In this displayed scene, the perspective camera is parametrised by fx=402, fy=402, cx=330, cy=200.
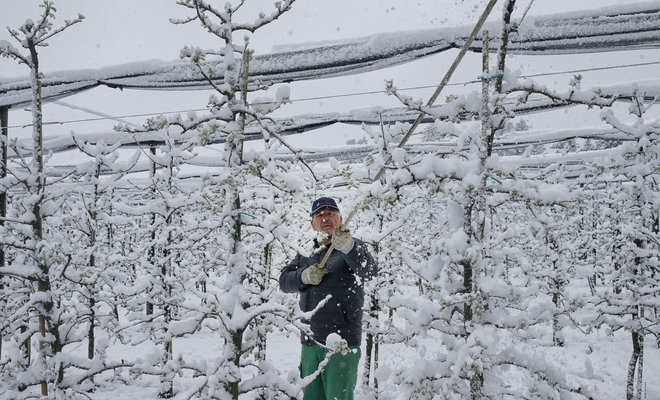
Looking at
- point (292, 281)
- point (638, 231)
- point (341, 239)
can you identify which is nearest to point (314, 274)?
point (341, 239)

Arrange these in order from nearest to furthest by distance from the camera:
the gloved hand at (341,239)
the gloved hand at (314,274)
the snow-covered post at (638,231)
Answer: the gloved hand at (341,239) → the gloved hand at (314,274) → the snow-covered post at (638,231)

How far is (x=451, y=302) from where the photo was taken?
237cm

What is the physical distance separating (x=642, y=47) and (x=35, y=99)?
5952 millimetres

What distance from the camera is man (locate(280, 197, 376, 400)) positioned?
3.60 meters

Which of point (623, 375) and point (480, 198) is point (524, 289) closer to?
point (480, 198)

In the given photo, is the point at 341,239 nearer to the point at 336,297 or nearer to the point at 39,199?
the point at 336,297

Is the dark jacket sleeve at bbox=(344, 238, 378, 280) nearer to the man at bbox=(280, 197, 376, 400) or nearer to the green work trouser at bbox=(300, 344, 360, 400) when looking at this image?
the man at bbox=(280, 197, 376, 400)

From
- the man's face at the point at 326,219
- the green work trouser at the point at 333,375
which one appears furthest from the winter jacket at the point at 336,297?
the man's face at the point at 326,219

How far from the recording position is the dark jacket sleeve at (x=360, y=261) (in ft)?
11.6

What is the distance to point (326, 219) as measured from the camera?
154 inches

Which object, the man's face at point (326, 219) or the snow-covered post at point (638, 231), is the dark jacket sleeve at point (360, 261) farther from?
the snow-covered post at point (638, 231)

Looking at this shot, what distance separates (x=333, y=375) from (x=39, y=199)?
10.8 ft

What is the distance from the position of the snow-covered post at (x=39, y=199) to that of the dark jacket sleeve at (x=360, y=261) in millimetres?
2891

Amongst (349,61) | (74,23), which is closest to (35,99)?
(74,23)
